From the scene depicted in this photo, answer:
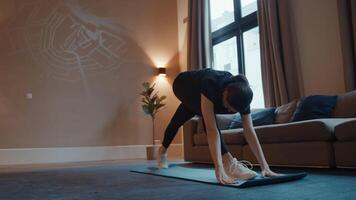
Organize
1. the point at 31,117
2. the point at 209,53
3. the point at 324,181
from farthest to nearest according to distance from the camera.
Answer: the point at 209,53 < the point at 31,117 < the point at 324,181

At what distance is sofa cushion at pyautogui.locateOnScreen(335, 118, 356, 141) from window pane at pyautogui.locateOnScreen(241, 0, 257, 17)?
3.14 meters

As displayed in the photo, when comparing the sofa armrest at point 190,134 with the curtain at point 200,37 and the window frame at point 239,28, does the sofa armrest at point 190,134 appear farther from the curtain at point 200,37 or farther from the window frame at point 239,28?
the curtain at point 200,37

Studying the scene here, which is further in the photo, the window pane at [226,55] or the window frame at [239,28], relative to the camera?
the window pane at [226,55]

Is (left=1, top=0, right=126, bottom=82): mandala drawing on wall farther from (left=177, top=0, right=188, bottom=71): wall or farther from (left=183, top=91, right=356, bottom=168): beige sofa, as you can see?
(left=183, top=91, right=356, bottom=168): beige sofa

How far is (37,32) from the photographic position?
5758mm

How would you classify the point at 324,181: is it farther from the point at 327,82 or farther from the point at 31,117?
the point at 31,117

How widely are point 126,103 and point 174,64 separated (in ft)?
3.98

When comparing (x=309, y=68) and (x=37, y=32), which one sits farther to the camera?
(x=37, y=32)

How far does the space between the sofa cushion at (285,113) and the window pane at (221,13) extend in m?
2.41

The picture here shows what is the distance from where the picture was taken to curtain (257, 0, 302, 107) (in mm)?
4254

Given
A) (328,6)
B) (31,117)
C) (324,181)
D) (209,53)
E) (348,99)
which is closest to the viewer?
(324,181)

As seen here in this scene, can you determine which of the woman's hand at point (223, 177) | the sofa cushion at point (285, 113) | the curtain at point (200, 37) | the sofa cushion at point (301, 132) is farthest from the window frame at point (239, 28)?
the woman's hand at point (223, 177)

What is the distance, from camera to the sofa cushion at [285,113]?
362 centimetres

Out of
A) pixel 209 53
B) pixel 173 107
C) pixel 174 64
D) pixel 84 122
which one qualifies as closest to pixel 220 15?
pixel 209 53
